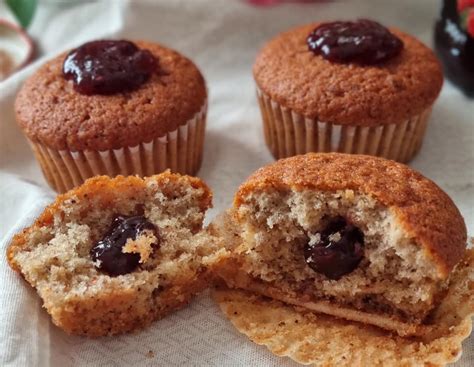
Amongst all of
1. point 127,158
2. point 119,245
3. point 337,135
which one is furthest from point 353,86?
point 119,245

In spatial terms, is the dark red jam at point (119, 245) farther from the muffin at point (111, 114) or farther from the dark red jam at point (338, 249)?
the dark red jam at point (338, 249)

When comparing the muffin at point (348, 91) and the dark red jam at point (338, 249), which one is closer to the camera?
the dark red jam at point (338, 249)

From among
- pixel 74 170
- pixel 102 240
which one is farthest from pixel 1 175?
pixel 102 240

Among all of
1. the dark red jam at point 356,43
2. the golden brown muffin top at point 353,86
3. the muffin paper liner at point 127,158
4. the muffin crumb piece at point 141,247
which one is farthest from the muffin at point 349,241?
the dark red jam at point 356,43

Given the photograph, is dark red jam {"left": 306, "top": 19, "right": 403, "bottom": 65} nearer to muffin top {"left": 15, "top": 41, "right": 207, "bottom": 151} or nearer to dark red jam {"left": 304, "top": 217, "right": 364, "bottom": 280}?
muffin top {"left": 15, "top": 41, "right": 207, "bottom": 151}

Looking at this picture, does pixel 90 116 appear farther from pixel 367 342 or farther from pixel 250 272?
pixel 367 342

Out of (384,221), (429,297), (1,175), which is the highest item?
(384,221)
